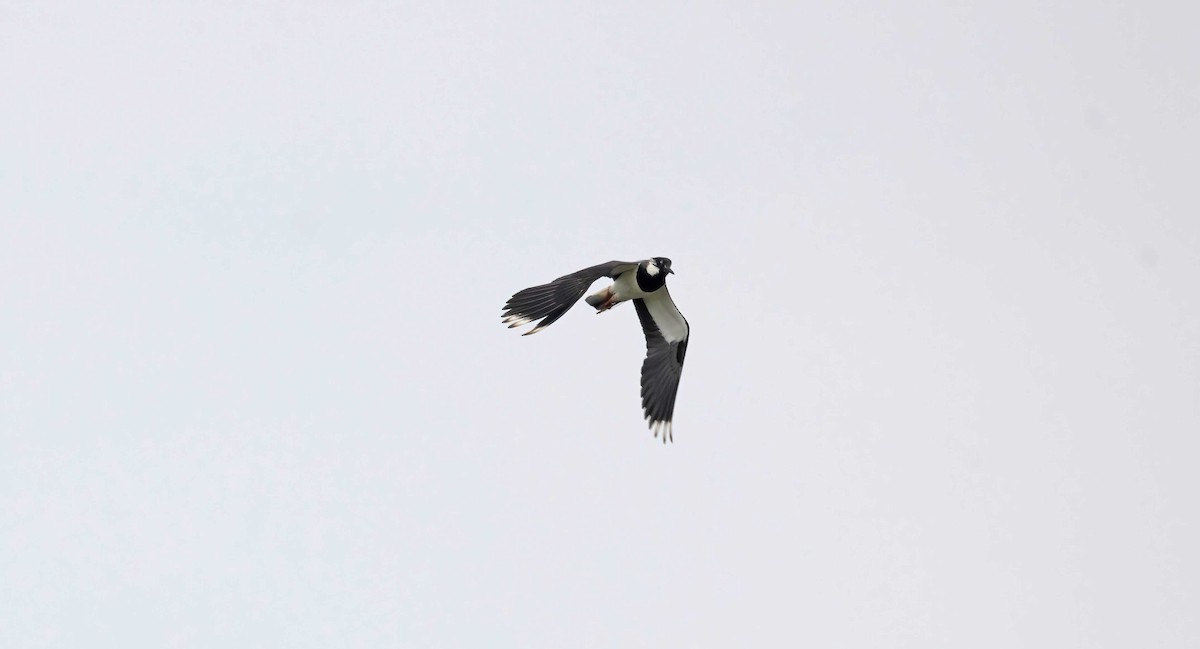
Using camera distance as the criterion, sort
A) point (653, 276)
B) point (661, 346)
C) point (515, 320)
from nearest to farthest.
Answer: point (515, 320), point (653, 276), point (661, 346)

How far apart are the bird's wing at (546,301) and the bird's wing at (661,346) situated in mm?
3427

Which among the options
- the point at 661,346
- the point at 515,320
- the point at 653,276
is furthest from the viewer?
the point at 661,346

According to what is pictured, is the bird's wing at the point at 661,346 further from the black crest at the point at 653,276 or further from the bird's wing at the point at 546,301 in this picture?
the bird's wing at the point at 546,301

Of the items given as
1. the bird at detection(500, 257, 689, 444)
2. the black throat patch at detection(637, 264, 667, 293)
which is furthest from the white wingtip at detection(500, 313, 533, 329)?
the black throat patch at detection(637, 264, 667, 293)

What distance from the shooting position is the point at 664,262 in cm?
2770

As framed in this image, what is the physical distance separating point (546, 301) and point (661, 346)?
465 centimetres

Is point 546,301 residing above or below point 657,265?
below

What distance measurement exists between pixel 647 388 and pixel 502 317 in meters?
4.79

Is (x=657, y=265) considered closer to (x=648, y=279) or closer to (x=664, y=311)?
(x=648, y=279)

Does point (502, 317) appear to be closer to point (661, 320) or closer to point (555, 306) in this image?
point (555, 306)

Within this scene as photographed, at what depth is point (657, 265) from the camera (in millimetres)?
27562

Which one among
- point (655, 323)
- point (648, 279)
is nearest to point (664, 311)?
point (655, 323)

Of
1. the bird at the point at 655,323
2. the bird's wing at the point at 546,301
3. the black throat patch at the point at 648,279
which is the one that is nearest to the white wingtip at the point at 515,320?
the bird's wing at the point at 546,301

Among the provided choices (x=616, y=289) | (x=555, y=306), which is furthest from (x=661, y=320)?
(x=555, y=306)
